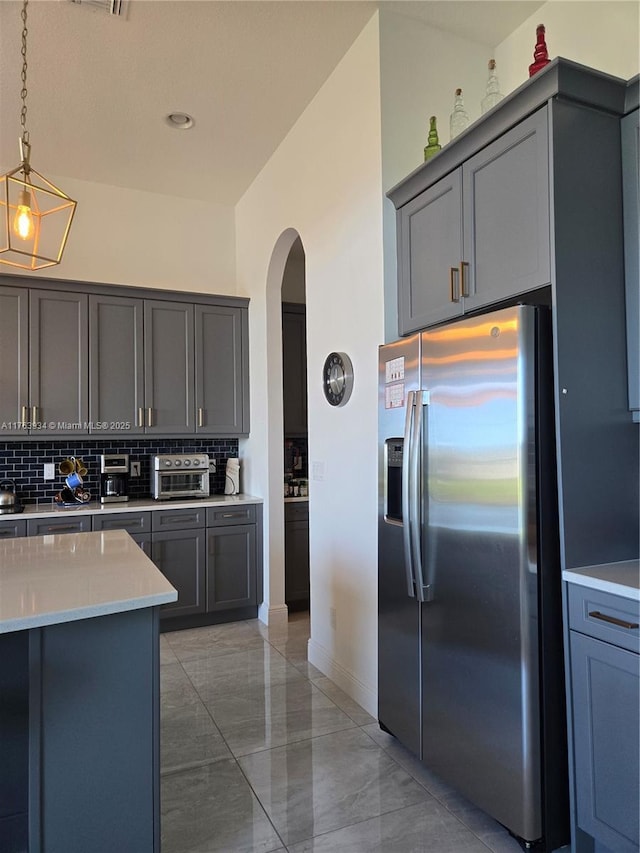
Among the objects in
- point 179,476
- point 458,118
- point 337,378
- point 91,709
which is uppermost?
point 458,118

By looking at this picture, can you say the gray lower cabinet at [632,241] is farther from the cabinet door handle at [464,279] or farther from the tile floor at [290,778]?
the tile floor at [290,778]

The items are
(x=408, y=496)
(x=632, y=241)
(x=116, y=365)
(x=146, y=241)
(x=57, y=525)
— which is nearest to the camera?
(x=632, y=241)

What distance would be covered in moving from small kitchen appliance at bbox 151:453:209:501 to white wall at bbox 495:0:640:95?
320cm

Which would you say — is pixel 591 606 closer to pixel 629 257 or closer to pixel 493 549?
pixel 493 549

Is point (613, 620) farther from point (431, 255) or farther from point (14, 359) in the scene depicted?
point (14, 359)

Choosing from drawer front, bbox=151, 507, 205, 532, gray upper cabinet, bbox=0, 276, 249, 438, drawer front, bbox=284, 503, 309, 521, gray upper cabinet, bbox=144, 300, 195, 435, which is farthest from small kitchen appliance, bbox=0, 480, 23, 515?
drawer front, bbox=284, 503, 309, 521

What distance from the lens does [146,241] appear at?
4684 millimetres

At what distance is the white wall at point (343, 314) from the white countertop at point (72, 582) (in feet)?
3.96

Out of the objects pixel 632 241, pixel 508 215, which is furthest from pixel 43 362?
pixel 632 241

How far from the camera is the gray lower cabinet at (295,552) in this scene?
174 inches

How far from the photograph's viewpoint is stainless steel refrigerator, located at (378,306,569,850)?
1.81m

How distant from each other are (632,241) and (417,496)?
1173 mm

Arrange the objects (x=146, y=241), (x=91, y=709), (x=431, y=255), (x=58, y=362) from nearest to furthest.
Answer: (x=91, y=709) < (x=431, y=255) < (x=58, y=362) < (x=146, y=241)

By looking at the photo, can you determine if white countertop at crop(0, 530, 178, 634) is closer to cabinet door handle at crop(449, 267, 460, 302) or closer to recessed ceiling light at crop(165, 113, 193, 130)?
cabinet door handle at crop(449, 267, 460, 302)
